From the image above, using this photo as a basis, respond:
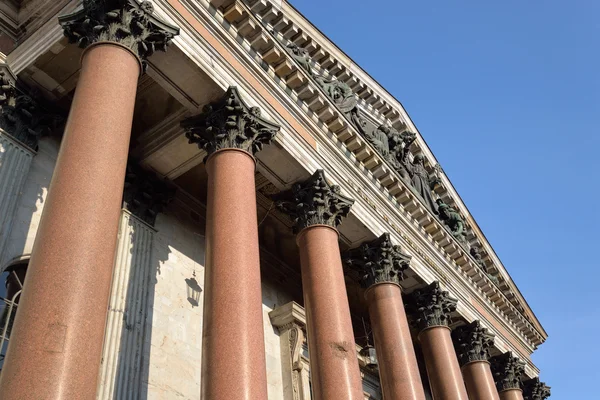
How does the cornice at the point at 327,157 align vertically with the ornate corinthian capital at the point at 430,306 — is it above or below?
above

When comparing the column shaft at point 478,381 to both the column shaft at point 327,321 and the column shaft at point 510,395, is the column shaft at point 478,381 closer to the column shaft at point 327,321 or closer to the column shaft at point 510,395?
the column shaft at point 510,395

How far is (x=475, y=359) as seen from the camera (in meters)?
15.7

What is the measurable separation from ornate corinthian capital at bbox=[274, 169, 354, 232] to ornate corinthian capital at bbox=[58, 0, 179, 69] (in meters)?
4.01

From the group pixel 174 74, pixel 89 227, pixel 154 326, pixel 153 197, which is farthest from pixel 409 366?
pixel 89 227

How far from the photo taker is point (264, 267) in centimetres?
1333

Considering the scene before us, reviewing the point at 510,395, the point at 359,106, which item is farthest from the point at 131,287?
the point at 510,395

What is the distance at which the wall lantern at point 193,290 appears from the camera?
1072cm

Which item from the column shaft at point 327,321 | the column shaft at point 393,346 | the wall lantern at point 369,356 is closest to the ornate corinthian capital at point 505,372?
the wall lantern at point 369,356

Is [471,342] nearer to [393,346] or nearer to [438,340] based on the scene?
[438,340]

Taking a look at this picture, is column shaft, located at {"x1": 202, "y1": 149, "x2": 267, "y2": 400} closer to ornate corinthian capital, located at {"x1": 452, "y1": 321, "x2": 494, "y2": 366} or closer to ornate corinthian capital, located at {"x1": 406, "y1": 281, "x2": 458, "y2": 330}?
ornate corinthian capital, located at {"x1": 406, "y1": 281, "x2": 458, "y2": 330}

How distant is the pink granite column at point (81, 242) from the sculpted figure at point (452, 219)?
483 inches

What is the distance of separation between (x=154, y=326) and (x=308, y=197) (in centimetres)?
342

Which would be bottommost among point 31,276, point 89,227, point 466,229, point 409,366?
point 31,276

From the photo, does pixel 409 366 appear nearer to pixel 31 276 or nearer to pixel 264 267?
pixel 264 267
